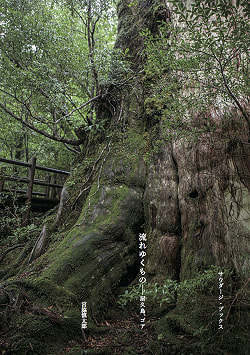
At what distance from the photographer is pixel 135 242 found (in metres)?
3.69

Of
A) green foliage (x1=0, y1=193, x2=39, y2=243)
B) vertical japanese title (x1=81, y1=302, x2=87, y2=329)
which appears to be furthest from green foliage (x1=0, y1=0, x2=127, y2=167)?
vertical japanese title (x1=81, y1=302, x2=87, y2=329)

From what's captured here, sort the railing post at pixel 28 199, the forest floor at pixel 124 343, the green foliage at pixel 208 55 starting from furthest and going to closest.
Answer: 1. the railing post at pixel 28 199
2. the forest floor at pixel 124 343
3. the green foliage at pixel 208 55

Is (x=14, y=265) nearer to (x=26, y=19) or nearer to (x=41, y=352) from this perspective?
(x=41, y=352)

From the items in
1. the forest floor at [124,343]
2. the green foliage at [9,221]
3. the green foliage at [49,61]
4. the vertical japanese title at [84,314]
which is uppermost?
the green foliage at [49,61]

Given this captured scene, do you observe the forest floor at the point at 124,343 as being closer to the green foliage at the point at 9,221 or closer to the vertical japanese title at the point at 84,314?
the vertical japanese title at the point at 84,314

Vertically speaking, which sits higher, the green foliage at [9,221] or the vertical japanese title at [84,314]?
the green foliage at [9,221]

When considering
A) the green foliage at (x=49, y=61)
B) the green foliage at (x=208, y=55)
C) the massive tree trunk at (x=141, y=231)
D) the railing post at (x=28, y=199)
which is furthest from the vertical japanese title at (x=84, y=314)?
the railing post at (x=28, y=199)

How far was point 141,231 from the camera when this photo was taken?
3.80 metres

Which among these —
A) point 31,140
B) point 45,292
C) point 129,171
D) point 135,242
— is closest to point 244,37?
A: point 129,171

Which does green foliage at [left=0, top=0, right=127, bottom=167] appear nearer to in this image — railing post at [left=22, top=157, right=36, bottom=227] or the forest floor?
railing post at [left=22, top=157, right=36, bottom=227]

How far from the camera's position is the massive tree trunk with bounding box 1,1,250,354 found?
2.53 metres

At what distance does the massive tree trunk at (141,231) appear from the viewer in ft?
8.30

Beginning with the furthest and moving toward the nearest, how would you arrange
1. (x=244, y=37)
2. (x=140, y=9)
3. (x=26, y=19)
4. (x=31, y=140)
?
(x=31, y=140)
(x=26, y=19)
(x=140, y=9)
(x=244, y=37)

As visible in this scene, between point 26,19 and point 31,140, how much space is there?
4814mm
